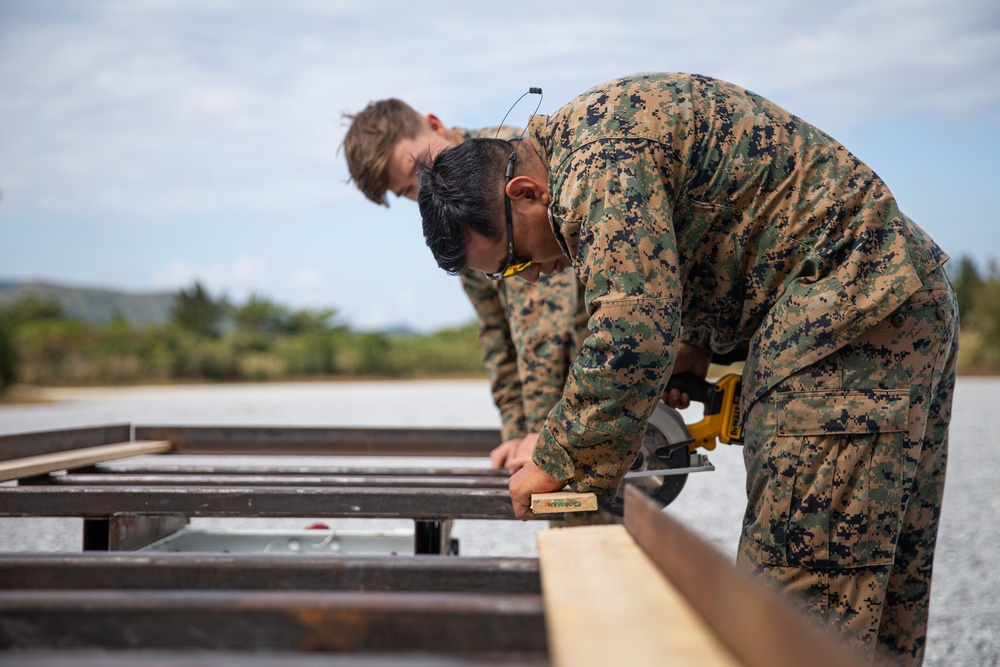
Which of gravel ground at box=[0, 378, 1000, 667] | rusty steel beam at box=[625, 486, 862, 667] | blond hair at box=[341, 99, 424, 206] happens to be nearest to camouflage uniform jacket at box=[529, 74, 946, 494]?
rusty steel beam at box=[625, 486, 862, 667]

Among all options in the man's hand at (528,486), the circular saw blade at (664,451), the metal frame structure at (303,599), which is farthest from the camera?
the circular saw blade at (664,451)

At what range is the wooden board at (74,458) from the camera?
8.68 ft

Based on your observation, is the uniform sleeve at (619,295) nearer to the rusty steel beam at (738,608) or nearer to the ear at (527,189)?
the ear at (527,189)

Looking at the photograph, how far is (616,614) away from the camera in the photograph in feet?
3.76

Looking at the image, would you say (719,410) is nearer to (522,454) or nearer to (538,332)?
(522,454)

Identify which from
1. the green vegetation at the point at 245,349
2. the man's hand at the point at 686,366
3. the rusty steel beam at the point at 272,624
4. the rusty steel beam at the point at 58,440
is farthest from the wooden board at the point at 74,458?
the green vegetation at the point at 245,349

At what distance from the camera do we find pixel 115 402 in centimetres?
1466

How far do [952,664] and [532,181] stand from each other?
9.37 ft

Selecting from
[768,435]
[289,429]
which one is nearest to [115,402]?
[289,429]

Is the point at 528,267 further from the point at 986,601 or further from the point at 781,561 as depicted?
the point at 986,601

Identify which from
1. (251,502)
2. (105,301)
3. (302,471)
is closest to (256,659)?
(251,502)

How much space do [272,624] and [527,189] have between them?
1215mm

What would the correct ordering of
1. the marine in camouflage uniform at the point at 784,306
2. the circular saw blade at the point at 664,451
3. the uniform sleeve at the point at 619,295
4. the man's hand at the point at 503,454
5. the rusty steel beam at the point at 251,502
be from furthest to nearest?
the man's hand at the point at 503,454 < the circular saw blade at the point at 664,451 < the rusty steel beam at the point at 251,502 < the marine in camouflage uniform at the point at 784,306 < the uniform sleeve at the point at 619,295

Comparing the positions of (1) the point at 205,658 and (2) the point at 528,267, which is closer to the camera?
(1) the point at 205,658
